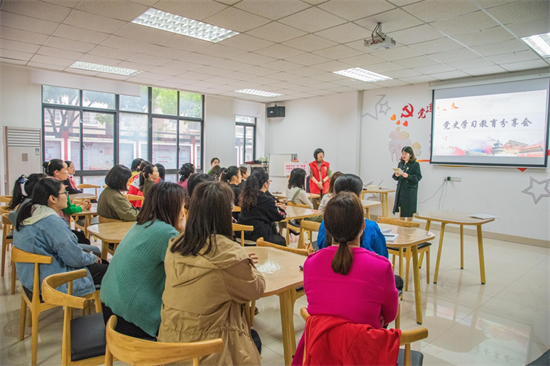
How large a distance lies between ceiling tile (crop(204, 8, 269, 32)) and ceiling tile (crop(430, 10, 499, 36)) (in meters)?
1.98

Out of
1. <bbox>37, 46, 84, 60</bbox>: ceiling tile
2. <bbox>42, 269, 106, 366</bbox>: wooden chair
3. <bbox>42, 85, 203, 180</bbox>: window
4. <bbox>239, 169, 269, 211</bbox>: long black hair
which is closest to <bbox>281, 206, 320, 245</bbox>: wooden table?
<bbox>239, 169, 269, 211</bbox>: long black hair

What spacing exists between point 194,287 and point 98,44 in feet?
15.7

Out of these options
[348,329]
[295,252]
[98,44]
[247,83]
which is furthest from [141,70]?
[348,329]

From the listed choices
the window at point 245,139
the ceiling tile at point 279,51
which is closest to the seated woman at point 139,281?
the ceiling tile at point 279,51

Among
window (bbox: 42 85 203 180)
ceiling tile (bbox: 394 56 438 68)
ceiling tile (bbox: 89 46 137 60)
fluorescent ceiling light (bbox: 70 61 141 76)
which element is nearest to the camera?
ceiling tile (bbox: 89 46 137 60)

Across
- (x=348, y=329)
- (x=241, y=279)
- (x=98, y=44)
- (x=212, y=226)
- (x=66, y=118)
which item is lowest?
(x=348, y=329)

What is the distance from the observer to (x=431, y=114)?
24.1ft

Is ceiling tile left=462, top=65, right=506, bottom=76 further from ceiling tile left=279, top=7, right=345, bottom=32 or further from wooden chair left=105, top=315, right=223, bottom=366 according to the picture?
wooden chair left=105, top=315, right=223, bottom=366

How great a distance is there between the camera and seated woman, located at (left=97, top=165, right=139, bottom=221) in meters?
3.72

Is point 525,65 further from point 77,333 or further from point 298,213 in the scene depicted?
point 77,333

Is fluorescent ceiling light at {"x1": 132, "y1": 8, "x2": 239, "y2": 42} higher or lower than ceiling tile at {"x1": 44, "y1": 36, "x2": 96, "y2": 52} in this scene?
higher

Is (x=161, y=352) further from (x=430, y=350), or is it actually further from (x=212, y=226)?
(x=430, y=350)

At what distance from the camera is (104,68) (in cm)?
666

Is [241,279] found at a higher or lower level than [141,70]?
lower
